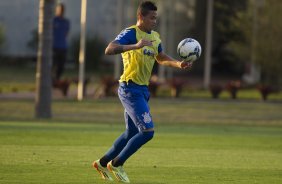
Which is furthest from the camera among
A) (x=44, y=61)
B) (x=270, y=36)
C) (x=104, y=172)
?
(x=270, y=36)

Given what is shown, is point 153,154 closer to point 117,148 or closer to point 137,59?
point 117,148

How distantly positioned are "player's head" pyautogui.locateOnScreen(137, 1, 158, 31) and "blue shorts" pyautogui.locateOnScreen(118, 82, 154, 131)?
773 millimetres

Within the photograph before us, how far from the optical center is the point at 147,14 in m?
12.4

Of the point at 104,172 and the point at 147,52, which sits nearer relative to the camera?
the point at 147,52

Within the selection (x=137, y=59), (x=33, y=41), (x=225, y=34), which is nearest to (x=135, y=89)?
(x=137, y=59)

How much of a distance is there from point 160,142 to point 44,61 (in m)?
6.58

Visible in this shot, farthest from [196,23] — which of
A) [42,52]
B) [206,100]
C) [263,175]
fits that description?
[263,175]

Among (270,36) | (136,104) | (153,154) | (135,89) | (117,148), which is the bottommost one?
(270,36)

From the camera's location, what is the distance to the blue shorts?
1227 cm

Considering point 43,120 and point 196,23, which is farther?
point 196,23

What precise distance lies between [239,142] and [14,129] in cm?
472

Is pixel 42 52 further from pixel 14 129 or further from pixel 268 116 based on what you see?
pixel 268 116

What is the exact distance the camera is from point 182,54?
12.9 m

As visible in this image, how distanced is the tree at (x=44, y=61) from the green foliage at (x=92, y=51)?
23999 mm
